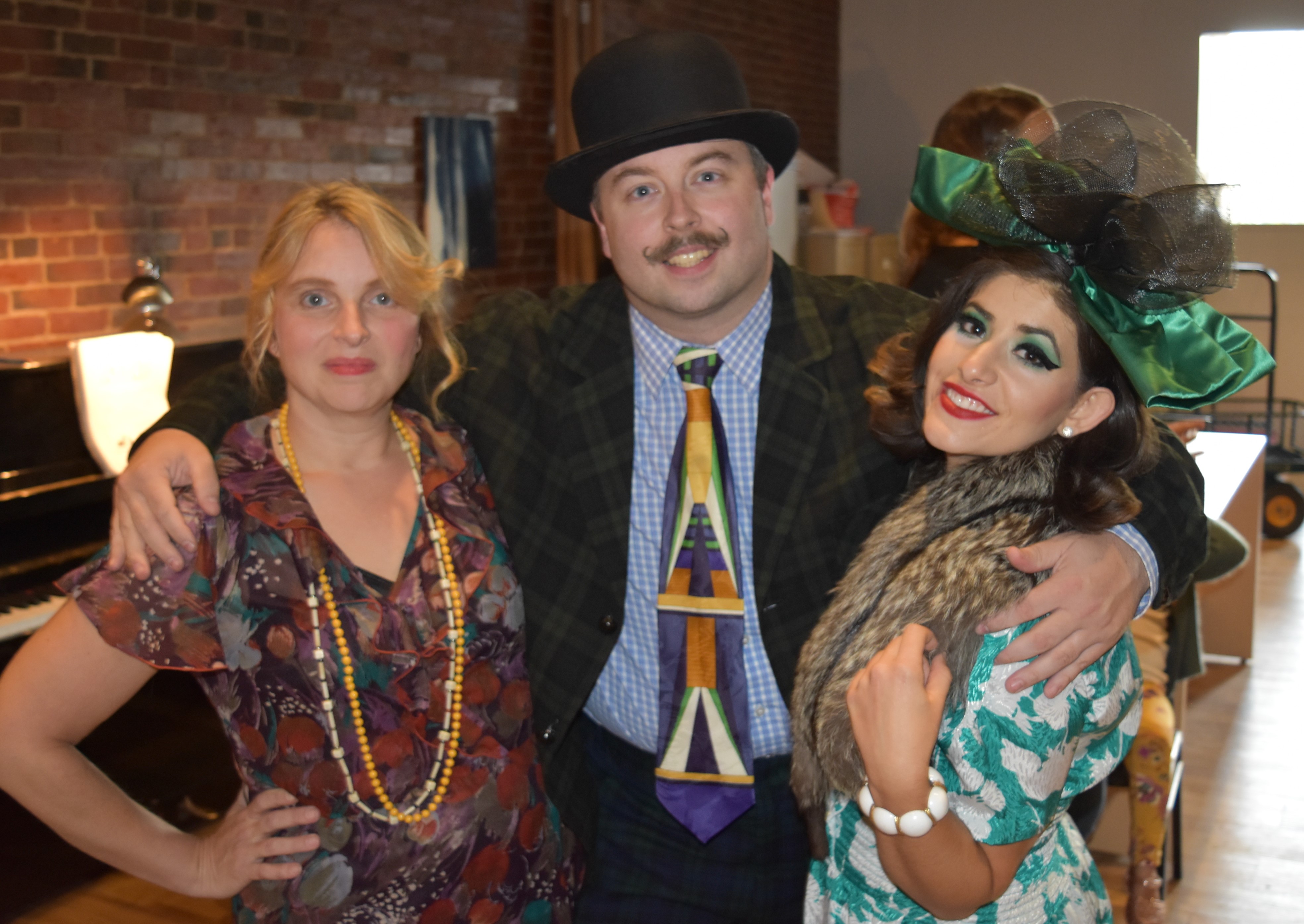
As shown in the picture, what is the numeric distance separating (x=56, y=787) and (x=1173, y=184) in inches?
60.7

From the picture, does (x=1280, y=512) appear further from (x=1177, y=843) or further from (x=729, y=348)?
(x=729, y=348)

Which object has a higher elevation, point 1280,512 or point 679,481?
point 679,481

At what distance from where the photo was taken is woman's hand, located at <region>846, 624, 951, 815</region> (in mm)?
1191

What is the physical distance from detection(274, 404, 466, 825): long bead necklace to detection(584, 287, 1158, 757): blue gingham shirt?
312 mm

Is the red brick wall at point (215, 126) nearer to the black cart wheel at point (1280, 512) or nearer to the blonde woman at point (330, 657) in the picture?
the blonde woman at point (330, 657)

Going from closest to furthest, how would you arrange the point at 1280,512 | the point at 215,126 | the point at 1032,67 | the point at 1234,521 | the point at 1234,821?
the point at 1234,821, the point at 215,126, the point at 1234,521, the point at 1280,512, the point at 1032,67

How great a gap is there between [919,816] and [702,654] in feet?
1.97

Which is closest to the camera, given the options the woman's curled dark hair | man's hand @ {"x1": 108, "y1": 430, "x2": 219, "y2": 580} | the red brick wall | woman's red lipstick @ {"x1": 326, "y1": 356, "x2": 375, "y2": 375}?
the woman's curled dark hair

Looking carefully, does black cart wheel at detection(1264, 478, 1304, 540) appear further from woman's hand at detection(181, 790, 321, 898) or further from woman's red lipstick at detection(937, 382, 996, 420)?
woman's hand at detection(181, 790, 321, 898)

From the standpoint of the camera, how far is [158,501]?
1.49 meters

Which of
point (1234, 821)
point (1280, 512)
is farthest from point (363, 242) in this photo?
point (1280, 512)

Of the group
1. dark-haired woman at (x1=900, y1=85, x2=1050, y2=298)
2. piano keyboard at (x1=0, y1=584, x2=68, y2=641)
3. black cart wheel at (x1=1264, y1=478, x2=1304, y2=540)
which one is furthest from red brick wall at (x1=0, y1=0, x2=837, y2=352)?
black cart wheel at (x1=1264, y1=478, x2=1304, y2=540)

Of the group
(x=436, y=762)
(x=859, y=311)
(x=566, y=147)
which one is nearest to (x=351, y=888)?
(x=436, y=762)

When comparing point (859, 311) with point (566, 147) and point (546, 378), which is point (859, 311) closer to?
point (546, 378)
